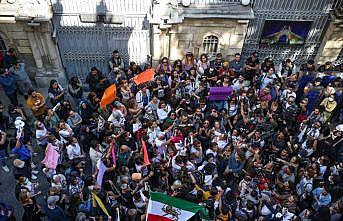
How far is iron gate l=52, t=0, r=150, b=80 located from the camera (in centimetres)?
1476

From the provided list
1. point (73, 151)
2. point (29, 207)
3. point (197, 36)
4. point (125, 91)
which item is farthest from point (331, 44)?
point (29, 207)

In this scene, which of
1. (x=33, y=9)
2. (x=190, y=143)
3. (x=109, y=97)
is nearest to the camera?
(x=190, y=143)

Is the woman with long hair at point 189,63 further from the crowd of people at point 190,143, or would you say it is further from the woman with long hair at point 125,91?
the woman with long hair at point 125,91

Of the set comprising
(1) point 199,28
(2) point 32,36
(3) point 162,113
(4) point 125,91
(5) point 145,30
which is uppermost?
(1) point 199,28

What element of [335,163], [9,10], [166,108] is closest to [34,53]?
[9,10]

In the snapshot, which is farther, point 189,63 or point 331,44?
point 331,44

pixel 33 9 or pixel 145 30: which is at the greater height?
pixel 33 9

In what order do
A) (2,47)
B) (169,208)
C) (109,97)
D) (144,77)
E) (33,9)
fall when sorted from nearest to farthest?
(169,208) → (109,97) → (144,77) → (33,9) → (2,47)

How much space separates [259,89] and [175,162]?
14.4ft

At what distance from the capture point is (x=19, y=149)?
11.9 metres

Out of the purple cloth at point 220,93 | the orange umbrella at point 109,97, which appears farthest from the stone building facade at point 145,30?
the orange umbrella at point 109,97

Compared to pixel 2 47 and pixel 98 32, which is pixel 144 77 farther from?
pixel 2 47

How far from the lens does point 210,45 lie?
1552cm

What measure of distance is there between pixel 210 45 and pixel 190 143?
4.97 metres
